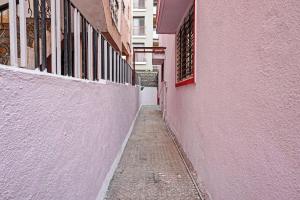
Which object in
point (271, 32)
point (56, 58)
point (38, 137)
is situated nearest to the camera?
point (38, 137)

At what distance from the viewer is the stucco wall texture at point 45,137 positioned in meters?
1.13

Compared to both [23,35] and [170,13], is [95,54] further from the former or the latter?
[170,13]

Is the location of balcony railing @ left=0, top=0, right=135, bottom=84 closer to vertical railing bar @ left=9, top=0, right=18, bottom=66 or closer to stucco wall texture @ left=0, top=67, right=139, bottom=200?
vertical railing bar @ left=9, top=0, right=18, bottom=66

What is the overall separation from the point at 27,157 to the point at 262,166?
52.0 inches

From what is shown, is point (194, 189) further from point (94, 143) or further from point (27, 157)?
point (27, 157)

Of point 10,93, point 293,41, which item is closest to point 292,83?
point 293,41

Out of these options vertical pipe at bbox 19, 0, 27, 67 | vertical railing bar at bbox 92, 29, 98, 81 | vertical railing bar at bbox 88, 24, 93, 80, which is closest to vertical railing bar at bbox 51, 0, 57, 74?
vertical pipe at bbox 19, 0, 27, 67

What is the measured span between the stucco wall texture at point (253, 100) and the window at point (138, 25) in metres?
22.6

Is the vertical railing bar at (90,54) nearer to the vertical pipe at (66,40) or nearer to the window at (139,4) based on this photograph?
the vertical pipe at (66,40)

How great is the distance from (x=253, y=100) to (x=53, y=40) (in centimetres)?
146

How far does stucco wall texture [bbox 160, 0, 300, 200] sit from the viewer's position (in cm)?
132

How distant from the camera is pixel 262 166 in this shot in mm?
1624

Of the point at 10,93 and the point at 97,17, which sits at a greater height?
the point at 97,17

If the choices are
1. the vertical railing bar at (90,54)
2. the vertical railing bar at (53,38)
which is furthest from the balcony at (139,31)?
the vertical railing bar at (53,38)
